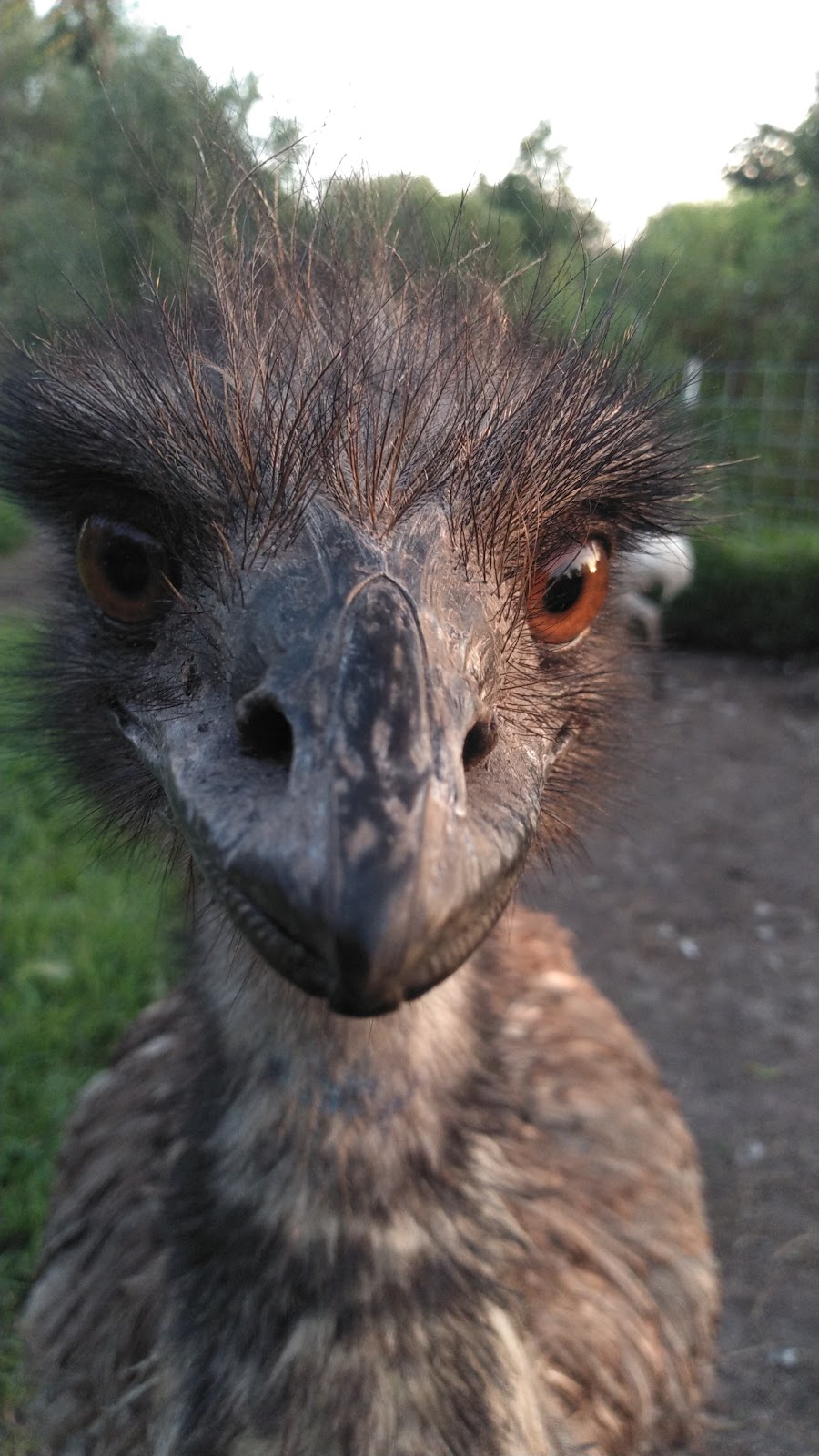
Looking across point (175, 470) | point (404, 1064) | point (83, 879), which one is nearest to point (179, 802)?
point (175, 470)

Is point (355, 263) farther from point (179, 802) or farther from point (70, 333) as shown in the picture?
point (179, 802)

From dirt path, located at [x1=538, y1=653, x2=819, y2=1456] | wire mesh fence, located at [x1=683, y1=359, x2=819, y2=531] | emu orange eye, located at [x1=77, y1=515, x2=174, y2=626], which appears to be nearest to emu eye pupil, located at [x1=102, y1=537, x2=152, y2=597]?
emu orange eye, located at [x1=77, y1=515, x2=174, y2=626]

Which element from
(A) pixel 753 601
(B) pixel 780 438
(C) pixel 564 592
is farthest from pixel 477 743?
(B) pixel 780 438

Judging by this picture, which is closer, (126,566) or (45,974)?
(126,566)

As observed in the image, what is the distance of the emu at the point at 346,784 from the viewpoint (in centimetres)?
82

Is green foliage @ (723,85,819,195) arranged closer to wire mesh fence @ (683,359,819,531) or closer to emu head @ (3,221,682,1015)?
wire mesh fence @ (683,359,819,531)

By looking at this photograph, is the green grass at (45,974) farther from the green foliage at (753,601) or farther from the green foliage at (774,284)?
the green foliage at (774,284)

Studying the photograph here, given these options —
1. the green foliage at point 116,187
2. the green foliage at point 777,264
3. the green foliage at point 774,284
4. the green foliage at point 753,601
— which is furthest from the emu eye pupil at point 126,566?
A: the green foliage at point 774,284

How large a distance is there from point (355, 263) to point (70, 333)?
13.3 inches

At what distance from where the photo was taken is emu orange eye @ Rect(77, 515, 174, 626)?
111 cm

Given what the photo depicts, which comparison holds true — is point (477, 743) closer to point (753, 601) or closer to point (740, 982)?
point (740, 982)

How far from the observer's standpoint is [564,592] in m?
1.21

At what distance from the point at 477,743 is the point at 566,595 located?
14.2 inches

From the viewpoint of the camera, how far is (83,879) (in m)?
3.80
